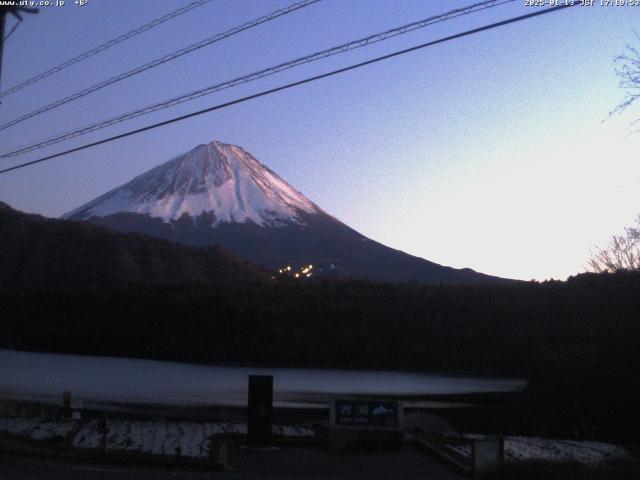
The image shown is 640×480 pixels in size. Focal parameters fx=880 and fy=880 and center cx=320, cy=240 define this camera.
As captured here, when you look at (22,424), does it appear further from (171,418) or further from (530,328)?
(530,328)

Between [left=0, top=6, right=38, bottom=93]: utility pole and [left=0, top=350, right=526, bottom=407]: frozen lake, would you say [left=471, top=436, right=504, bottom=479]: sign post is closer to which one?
[left=0, top=6, right=38, bottom=93]: utility pole

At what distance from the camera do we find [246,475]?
12.9 m

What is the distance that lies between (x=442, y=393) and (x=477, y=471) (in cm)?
2214

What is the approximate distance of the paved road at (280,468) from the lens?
12.1 metres

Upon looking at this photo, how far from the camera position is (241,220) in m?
108

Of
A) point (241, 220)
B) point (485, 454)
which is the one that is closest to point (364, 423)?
point (485, 454)

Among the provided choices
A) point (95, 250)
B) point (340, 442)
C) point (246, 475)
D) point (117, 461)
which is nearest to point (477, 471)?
point (246, 475)

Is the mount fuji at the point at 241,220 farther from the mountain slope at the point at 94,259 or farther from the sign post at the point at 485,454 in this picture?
the sign post at the point at 485,454

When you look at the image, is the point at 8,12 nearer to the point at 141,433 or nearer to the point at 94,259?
the point at 141,433

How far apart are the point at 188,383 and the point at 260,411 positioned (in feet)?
59.4

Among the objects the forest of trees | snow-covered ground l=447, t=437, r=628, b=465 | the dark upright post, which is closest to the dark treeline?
the forest of trees

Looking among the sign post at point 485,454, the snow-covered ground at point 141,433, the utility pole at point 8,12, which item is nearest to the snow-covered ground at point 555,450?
the sign post at point 485,454

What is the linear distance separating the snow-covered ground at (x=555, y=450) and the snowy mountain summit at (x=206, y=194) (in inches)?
3446

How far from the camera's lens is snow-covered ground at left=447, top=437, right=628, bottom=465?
14.9 meters
